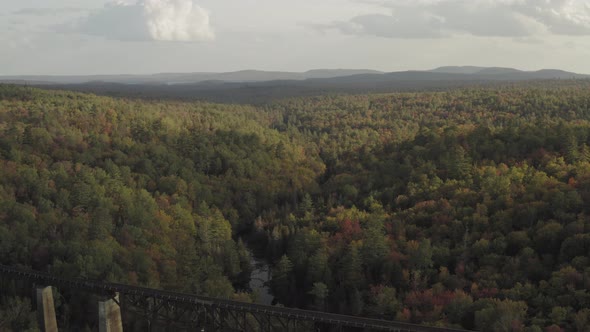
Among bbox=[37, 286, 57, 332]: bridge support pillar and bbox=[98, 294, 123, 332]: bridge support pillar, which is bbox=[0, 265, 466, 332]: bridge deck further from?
bbox=[37, 286, 57, 332]: bridge support pillar

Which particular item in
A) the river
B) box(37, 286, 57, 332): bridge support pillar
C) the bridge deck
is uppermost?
the bridge deck

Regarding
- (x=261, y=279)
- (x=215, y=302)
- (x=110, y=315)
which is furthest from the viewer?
(x=261, y=279)

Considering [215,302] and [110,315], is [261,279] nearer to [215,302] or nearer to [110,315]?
Result: [110,315]

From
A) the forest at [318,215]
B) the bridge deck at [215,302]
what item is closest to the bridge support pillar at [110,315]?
the bridge deck at [215,302]

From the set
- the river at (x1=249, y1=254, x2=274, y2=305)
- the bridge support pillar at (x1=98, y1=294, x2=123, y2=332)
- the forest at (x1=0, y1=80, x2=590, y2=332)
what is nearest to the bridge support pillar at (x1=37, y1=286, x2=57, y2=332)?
the forest at (x1=0, y1=80, x2=590, y2=332)

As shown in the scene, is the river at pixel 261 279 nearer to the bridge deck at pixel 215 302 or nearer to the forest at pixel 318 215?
the forest at pixel 318 215

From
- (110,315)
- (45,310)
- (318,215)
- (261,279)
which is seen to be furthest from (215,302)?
(318,215)
